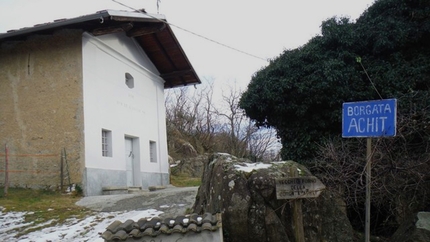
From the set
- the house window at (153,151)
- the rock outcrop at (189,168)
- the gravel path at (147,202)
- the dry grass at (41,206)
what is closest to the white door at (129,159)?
the house window at (153,151)

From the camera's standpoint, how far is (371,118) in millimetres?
4605

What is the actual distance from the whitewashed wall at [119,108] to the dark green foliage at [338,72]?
15.7 feet

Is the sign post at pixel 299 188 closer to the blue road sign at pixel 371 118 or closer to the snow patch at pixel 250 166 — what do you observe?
the blue road sign at pixel 371 118

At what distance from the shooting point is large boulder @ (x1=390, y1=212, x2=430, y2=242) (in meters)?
5.17

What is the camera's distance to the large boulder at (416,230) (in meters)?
5.17

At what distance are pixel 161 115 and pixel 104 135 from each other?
4438 millimetres

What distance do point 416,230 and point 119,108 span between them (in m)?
10.2

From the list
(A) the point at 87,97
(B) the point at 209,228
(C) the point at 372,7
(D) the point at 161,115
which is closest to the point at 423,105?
(C) the point at 372,7

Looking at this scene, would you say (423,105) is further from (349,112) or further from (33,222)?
(33,222)

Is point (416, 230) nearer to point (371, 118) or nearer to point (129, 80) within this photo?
point (371, 118)

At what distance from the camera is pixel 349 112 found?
475 cm

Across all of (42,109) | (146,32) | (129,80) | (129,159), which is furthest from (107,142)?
(146,32)

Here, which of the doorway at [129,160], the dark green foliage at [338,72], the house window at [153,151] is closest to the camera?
the dark green foliage at [338,72]

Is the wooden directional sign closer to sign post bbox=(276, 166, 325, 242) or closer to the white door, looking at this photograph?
sign post bbox=(276, 166, 325, 242)
